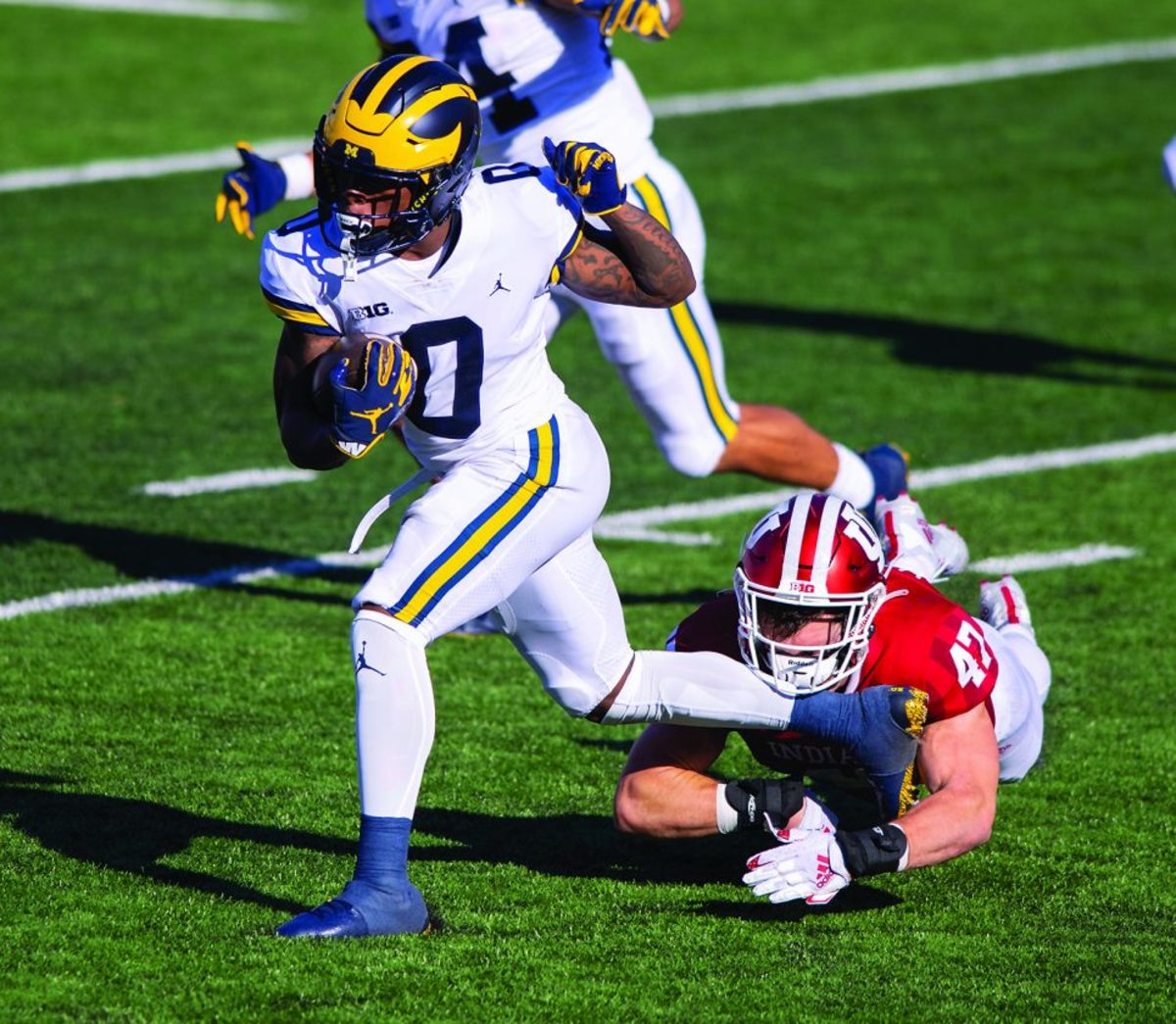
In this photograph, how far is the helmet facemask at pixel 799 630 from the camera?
4727mm

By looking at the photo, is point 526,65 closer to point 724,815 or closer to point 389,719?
point 724,815

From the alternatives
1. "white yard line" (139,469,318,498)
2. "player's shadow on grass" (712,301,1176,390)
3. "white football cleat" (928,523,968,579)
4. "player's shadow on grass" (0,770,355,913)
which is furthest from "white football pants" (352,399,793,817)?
"player's shadow on grass" (712,301,1176,390)

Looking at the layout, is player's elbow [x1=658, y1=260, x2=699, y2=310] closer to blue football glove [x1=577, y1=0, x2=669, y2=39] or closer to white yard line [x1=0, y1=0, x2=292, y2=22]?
blue football glove [x1=577, y1=0, x2=669, y2=39]

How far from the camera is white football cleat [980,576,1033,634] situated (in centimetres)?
564

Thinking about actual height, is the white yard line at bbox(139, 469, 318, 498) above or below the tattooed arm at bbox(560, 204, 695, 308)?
below

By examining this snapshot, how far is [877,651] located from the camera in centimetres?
486

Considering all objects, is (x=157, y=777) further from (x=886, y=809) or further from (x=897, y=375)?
(x=897, y=375)

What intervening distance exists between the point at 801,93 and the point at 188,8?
5384mm

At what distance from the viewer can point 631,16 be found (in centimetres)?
629

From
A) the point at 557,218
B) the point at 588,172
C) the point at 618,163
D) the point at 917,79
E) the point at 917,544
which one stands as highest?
the point at 588,172

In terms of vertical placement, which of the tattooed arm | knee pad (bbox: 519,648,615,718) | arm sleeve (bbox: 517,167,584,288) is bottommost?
knee pad (bbox: 519,648,615,718)

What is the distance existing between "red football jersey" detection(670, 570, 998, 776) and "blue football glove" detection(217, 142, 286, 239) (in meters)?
1.96

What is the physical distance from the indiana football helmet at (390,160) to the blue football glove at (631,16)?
181cm

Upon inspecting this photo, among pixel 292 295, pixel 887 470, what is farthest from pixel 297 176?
pixel 292 295
